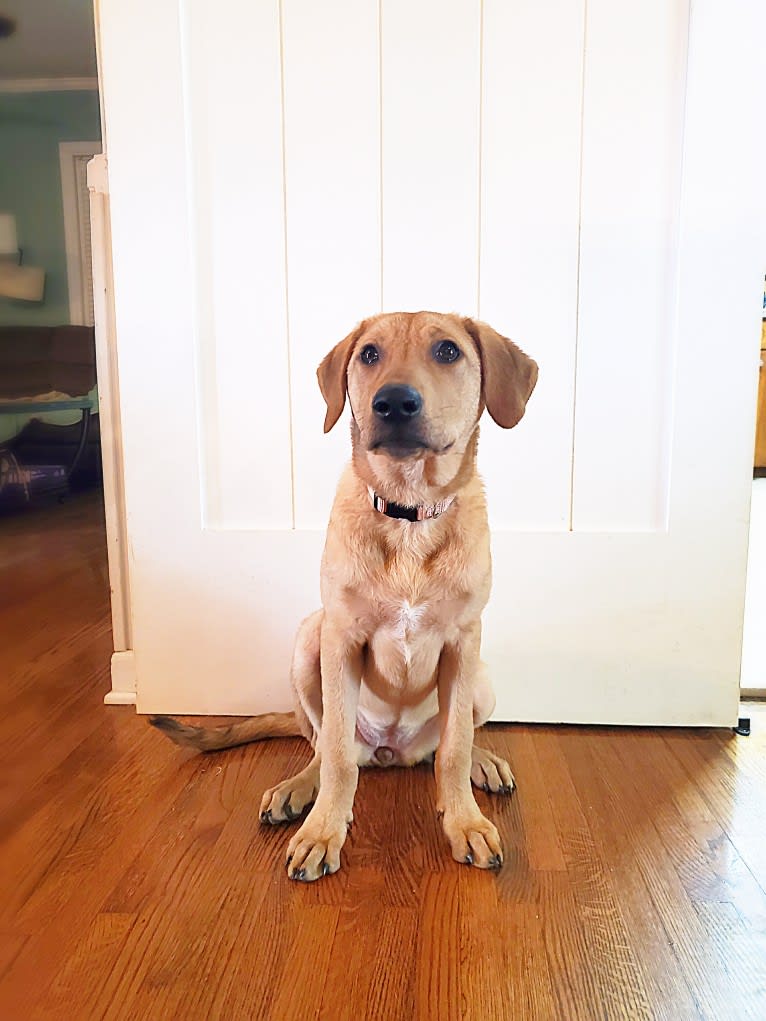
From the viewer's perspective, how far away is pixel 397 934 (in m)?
1.19

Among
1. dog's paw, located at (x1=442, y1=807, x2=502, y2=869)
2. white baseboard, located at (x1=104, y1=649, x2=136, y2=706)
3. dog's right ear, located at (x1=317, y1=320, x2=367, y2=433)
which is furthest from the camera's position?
white baseboard, located at (x1=104, y1=649, x2=136, y2=706)

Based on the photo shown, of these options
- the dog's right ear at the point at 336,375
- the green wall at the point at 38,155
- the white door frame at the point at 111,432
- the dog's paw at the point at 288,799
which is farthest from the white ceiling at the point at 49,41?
the dog's paw at the point at 288,799

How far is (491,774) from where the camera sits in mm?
1647

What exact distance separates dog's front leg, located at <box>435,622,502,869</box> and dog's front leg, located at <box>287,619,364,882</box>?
0.17 metres

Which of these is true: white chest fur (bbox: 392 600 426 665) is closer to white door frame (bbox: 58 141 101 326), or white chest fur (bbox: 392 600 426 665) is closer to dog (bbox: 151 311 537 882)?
dog (bbox: 151 311 537 882)

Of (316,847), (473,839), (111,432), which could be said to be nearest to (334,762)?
(316,847)

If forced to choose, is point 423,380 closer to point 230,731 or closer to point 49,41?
point 230,731

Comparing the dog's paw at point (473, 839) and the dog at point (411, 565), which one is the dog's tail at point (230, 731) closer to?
the dog at point (411, 565)

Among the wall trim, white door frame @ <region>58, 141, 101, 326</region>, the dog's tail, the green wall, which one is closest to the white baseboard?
the dog's tail

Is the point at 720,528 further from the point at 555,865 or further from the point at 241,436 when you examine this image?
the point at 241,436

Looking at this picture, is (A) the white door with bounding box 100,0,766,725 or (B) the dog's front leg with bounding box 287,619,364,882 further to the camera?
(A) the white door with bounding box 100,0,766,725

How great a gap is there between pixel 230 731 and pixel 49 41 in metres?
5.60

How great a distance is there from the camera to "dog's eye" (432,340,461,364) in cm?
139

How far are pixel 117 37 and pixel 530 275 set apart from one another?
1109 mm
